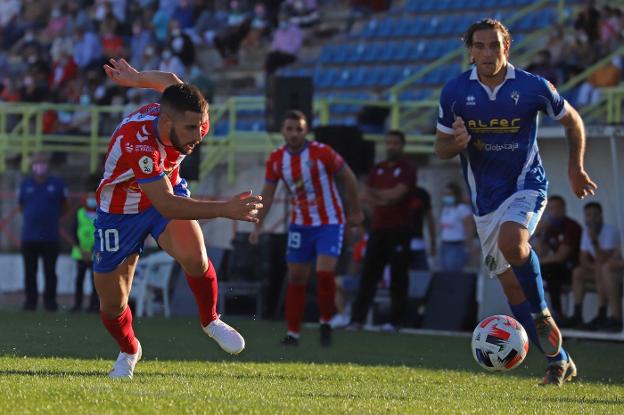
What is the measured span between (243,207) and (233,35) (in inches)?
787

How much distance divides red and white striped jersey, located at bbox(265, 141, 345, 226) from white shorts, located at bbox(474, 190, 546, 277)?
4039 mm

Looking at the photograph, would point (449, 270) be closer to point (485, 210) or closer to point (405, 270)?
point (405, 270)

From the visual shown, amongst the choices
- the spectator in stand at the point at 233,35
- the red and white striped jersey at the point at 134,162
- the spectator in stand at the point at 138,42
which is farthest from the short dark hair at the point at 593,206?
the spectator in stand at the point at 138,42

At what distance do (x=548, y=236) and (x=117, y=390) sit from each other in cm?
894

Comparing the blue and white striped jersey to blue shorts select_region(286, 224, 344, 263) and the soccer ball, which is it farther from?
blue shorts select_region(286, 224, 344, 263)

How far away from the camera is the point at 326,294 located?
13.6 meters

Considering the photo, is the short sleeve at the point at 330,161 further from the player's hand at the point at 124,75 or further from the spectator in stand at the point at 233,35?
the spectator in stand at the point at 233,35

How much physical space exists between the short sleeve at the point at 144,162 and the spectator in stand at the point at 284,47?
17305 mm

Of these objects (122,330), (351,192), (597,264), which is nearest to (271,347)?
(351,192)

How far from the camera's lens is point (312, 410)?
6879mm

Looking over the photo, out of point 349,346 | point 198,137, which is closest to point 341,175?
point 349,346

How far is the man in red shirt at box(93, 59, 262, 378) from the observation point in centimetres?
812

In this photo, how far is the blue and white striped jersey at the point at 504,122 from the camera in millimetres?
9336

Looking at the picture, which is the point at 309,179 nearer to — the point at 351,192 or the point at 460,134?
the point at 351,192
